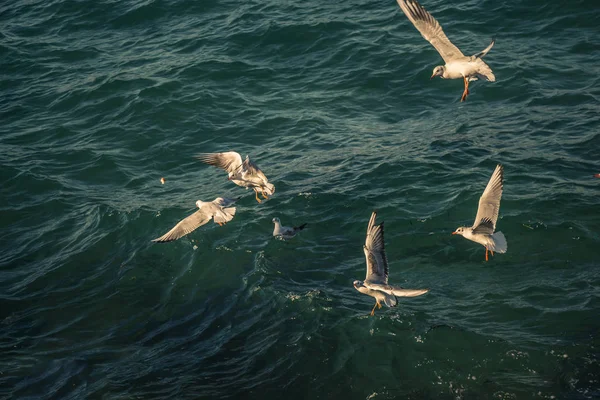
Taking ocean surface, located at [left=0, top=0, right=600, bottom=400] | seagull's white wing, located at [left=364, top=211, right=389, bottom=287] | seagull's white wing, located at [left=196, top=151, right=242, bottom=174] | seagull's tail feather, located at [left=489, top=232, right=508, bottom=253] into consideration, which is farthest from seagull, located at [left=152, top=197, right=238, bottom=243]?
seagull's tail feather, located at [left=489, top=232, right=508, bottom=253]

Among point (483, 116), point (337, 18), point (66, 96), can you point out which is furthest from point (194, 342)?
point (337, 18)

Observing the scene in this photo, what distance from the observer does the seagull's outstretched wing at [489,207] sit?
457 inches

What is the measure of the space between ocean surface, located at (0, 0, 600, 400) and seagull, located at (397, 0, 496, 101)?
2.86 metres

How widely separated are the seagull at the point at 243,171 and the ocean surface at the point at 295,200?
1491 millimetres

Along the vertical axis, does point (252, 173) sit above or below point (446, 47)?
below

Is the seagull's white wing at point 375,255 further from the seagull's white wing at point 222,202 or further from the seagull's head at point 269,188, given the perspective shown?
the seagull's white wing at point 222,202

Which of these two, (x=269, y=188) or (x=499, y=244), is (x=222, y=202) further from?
(x=499, y=244)

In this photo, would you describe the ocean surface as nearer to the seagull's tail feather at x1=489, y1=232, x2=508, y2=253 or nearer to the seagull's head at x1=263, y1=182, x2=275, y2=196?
the seagull's tail feather at x1=489, y1=232, x2=508, y2=253

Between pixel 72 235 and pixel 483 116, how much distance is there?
33.2ft

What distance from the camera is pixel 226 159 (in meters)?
13.6

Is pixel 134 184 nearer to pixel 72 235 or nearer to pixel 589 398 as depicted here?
pixel 72 235

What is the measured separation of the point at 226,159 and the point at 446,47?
4.66 metres

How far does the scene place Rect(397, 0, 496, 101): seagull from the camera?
1222 cm

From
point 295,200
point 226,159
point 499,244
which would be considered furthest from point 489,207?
point 226,159
